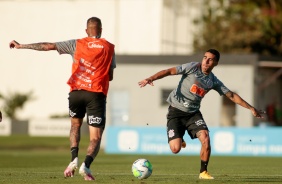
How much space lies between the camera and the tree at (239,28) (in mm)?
64938

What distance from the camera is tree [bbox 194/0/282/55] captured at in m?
64.9

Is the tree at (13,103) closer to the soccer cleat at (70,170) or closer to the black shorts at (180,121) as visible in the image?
the black shorts at (180,121)

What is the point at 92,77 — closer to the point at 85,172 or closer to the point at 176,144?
the point at 85,172

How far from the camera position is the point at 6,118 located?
61.6 meters

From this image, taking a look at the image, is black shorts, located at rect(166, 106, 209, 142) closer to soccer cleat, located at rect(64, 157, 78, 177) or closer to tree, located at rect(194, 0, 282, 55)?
soccer cleat, located at rect(64, 157, 78, 177)

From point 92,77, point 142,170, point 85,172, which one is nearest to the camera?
point 85,172

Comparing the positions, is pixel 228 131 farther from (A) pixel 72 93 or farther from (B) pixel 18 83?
(B) pixel 18 83

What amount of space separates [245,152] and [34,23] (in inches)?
1202

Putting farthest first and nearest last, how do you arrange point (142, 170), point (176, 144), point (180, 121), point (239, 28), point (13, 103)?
point (239, 28)
point (13, 103)
point (180, 121)
point (176, 144)
point (142, 170)

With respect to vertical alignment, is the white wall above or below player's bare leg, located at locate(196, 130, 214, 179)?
above

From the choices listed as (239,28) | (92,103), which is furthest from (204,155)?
(239,28)

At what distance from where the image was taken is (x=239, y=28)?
67625 mm

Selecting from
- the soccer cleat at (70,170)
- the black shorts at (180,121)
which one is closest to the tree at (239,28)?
the black shorts at (180,121)

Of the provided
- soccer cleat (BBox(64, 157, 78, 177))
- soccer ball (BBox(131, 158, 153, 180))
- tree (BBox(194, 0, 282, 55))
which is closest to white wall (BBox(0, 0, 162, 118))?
tree (BBox(194, 0, 282, 55))
